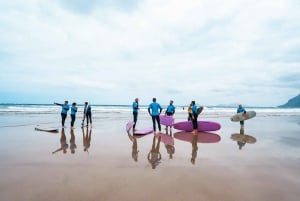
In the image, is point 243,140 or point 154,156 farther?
point 243,140

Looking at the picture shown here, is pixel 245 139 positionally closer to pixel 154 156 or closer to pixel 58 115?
pixel 154 156

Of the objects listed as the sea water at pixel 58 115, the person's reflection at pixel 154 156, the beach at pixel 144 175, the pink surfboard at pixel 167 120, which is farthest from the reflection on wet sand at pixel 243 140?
the sea water at pixel 58 115

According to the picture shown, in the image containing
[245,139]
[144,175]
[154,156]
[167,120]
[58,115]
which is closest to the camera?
[144,175]

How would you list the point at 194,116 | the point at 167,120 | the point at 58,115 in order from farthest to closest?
the point at 58,115 → the point at 167,120 → the point at 194,116

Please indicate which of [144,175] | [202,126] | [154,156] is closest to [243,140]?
[202,126]

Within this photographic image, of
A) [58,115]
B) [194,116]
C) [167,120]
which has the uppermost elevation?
[194,116]

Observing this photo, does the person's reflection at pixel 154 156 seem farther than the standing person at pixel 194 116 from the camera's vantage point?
No

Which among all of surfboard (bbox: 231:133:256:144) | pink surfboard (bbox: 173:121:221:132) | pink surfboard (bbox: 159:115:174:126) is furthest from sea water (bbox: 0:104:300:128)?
surfboard (bbox: 231:133:256:144)

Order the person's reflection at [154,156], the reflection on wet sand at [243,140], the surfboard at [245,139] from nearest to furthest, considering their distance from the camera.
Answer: the person's reflection at [154,156] → the reflection on wet sand at [243,140] → the surfboard at [245,139]

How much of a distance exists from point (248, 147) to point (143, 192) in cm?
633

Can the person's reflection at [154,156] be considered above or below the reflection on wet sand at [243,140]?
below

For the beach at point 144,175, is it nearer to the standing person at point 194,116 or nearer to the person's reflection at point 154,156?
the person's reflection at point 154,156

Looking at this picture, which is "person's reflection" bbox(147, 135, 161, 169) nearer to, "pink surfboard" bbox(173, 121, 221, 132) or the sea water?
"pink surfboard" bbox(173, 121, 221, 132)

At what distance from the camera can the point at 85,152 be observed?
25.9 feet
